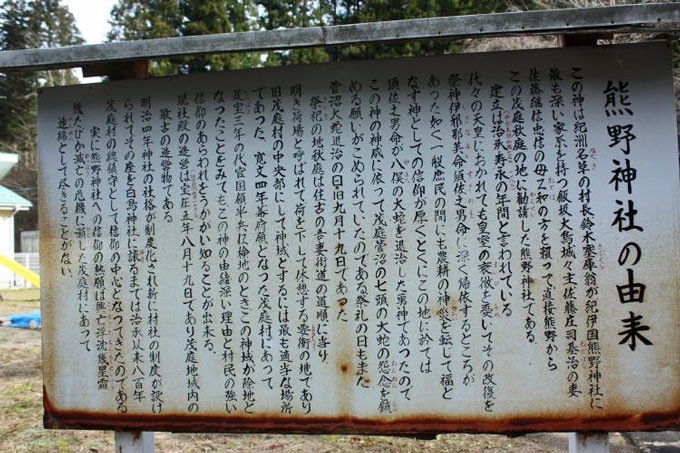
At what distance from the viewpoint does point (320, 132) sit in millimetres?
3064

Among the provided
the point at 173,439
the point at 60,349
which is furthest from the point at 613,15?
the point at 173,439

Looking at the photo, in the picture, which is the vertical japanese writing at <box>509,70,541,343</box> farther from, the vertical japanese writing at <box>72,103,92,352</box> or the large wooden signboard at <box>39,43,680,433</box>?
the vertical japanese writing at <box>72,103,92,352</box>

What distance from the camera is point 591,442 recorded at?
2.93 m

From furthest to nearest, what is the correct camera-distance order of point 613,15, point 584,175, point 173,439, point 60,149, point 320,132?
point 173,439, point 60,149, point 320,132, point 584,175, point 613,15

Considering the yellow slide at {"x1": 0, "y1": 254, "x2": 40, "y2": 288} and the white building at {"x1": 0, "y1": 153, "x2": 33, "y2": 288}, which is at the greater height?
the white building at {"x1": 0, "y1": 153, "x2": 33, "y2": 288}

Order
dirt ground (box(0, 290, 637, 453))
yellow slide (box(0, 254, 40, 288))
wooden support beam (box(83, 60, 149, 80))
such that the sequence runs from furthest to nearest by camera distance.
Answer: yellow slide (box(0, 254, 40, 288)) < dirt ground (box(0, 290, 637, 453)) < wooden support beam (box(83, 60, 149, 80))

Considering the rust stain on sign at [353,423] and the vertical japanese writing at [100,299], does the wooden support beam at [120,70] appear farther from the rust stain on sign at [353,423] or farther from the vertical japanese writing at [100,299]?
the rust stain on sign at [353,423]

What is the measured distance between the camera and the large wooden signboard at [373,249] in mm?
2840

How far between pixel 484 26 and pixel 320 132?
103 cm

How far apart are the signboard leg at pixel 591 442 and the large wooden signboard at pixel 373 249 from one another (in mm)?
159

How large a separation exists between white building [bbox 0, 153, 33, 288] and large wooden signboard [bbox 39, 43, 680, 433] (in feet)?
64.4

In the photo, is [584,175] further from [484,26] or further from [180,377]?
[180,377]

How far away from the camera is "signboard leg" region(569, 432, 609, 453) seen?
2.91 meters

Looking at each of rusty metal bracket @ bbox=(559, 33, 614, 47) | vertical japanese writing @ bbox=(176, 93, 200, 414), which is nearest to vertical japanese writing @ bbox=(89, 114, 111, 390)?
vertical japanese writing @ bbox=(176, 93, 200, 414)
